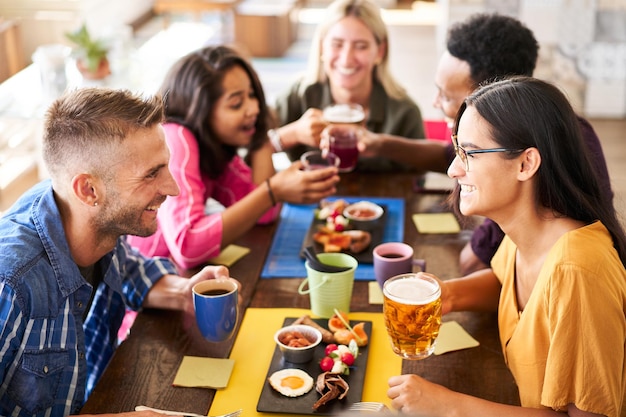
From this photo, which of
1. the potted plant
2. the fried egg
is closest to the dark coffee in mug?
the fried egg

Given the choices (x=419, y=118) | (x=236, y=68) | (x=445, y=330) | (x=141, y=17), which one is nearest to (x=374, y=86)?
(x=419, y=118)

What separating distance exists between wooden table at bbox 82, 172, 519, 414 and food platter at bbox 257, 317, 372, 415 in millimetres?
113

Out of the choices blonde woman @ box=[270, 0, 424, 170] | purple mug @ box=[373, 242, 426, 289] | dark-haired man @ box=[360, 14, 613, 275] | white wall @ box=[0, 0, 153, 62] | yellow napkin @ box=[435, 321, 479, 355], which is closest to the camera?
yellow napkin @ box=[435, 321, 479, 355]

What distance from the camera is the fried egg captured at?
64.9 inches

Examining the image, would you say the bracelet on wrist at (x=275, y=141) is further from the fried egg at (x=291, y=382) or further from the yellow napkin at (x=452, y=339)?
the fried egg at (x=291, y=382)

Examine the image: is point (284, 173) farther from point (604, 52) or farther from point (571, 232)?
point (604, 52)

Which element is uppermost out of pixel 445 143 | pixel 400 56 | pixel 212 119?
pixel 212 119

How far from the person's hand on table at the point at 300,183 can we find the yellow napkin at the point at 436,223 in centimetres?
32

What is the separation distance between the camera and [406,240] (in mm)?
2426

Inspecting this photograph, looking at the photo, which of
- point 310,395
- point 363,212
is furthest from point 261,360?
point 363,212

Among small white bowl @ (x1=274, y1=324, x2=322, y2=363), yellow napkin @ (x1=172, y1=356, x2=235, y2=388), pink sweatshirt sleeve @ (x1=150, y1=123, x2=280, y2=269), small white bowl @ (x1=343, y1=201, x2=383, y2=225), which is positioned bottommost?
yellow napkin @ (x1=172, y1=356, x2=235, y2=388)

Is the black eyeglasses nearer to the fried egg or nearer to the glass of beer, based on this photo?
the glass of beer

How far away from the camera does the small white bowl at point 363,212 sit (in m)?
2.50

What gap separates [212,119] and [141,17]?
6379 millimetres
